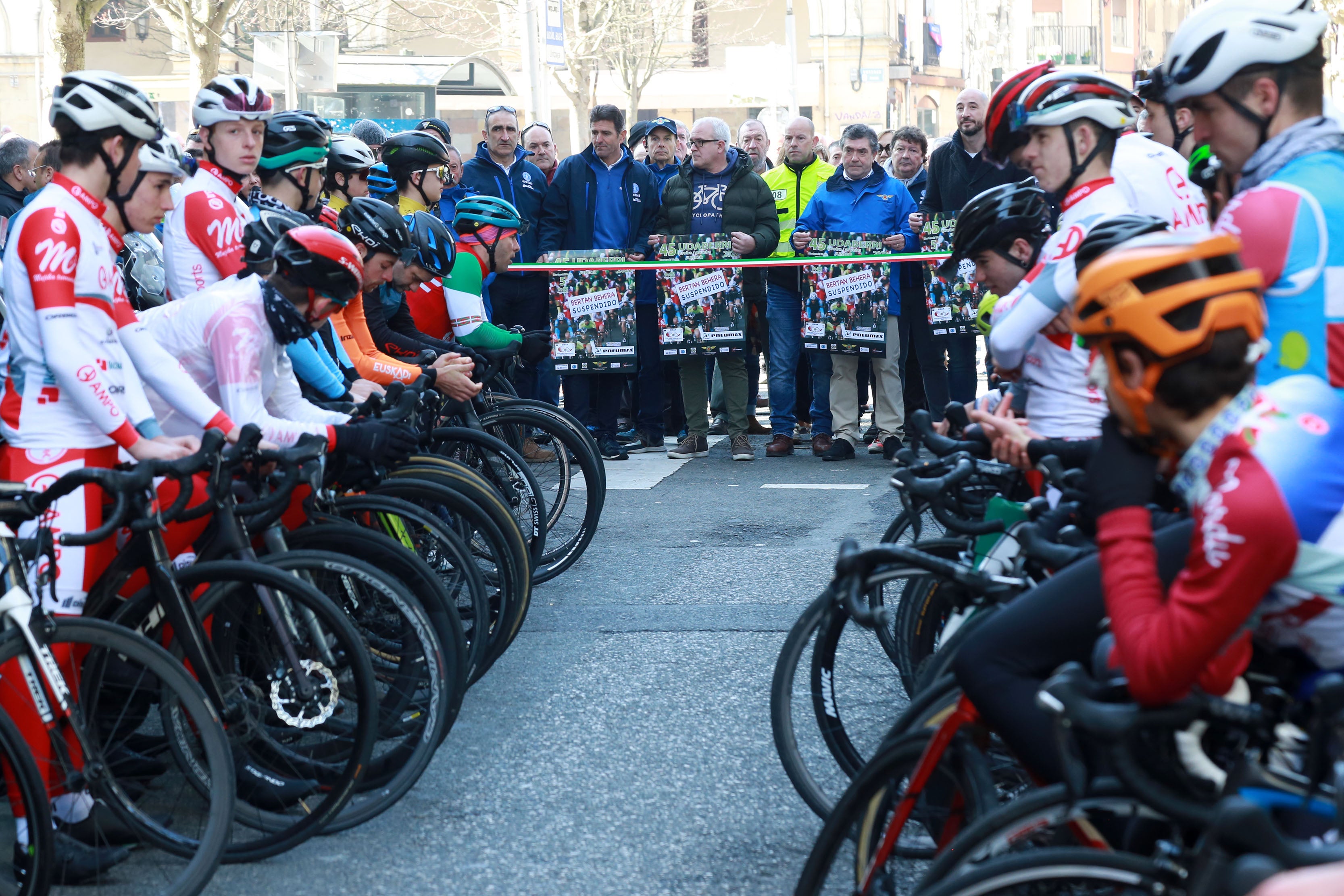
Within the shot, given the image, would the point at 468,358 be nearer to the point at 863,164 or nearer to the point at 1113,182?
the point at 1113,182

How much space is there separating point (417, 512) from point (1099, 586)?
8.95 feet

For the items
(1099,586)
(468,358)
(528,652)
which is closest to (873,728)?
(1099,586)

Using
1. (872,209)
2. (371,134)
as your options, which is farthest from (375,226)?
(371,134)

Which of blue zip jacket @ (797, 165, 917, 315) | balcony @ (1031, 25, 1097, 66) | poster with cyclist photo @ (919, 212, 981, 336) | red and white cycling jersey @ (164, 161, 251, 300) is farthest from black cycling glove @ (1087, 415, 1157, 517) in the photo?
balcony @ (1031, 25, 1097, 66)

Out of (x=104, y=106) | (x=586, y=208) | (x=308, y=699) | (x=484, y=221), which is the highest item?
(x=586, y=208)

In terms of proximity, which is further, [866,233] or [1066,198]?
[866,233]

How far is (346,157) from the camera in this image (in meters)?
6.94

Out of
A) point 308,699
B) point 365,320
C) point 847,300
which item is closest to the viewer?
point 308,699

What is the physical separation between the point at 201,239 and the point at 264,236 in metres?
0.72

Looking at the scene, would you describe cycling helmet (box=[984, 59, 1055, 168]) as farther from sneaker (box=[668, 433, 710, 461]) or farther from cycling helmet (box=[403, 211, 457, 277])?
sneaker (box=[668, 433, 710, 461])

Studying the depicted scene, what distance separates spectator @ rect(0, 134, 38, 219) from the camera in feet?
30.8

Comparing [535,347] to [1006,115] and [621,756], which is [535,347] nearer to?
[621,756]

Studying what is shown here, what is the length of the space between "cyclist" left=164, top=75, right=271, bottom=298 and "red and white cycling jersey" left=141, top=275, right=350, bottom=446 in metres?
0.55

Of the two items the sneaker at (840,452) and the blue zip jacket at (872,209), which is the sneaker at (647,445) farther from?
the blue zip jacket at (872,209)
